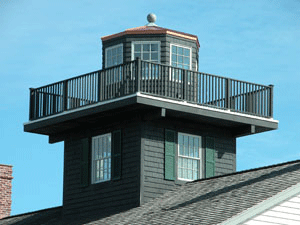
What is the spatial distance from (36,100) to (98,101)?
3463 mm

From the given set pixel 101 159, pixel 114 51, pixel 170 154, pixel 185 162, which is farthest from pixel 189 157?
pixel 114 51

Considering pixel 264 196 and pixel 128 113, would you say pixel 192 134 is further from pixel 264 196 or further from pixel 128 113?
pixel 264 196

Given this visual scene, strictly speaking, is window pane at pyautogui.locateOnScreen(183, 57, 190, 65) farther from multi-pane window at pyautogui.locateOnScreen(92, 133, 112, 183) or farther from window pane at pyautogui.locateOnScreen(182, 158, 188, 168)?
multi-pane window at pyautogui.locateOnScreen(92, 133, 112, 183)

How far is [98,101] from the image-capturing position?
31.1 meters

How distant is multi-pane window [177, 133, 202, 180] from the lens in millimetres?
32062

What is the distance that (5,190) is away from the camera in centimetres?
4178

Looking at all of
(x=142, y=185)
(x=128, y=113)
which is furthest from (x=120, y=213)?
(x=128, y=113)

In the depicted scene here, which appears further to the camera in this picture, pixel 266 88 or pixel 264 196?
pixel 266 88

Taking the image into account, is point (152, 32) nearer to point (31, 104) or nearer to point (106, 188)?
point (31, 104)

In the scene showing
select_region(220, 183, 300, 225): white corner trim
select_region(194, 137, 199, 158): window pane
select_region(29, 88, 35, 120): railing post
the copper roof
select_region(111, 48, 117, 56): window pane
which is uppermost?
the copper roof

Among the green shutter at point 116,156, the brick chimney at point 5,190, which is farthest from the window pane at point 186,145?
the brick chimney at point 5,190

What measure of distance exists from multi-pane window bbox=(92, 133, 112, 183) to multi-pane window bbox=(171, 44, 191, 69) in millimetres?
3411

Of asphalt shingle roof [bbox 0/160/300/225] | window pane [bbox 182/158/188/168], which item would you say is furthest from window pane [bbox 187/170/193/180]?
asphalt shingle roof [bbox 0/160/300/225]

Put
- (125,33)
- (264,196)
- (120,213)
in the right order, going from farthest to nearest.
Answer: (125,33) < (120,213) < (264,196)
